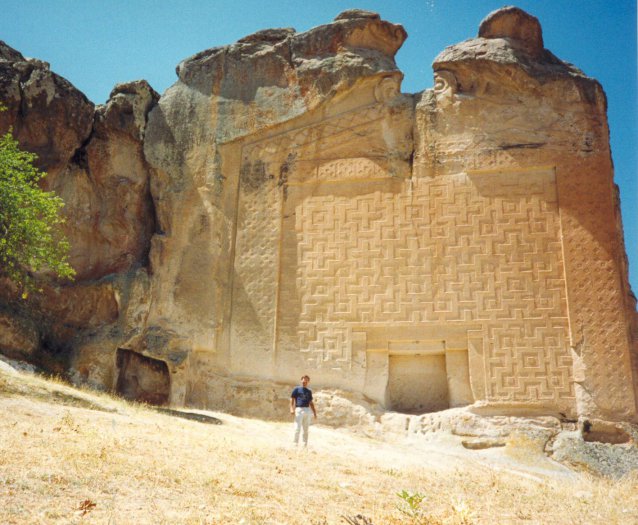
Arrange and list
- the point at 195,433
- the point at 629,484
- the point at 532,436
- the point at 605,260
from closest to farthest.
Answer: the point at 195,433
the point at 629,484
the point at 532,436
the point at 605,260

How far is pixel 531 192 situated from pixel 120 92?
9.25m

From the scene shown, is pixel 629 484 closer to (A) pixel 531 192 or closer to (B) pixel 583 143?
(A) pixel 531 192

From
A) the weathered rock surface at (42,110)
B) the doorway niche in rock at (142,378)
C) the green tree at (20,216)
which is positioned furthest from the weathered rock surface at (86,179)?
the green tree at (20,216)

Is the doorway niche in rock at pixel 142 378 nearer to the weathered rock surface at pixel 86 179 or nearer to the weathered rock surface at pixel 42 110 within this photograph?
the weathered rock surface at pixel 86 179

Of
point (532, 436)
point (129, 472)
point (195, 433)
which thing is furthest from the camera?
point (532, 436)

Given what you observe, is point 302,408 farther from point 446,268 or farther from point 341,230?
point 341,230

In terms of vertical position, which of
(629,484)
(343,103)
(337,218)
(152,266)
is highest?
(343,103)

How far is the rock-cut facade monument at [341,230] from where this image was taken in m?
12.7

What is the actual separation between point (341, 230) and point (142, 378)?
5.09 m

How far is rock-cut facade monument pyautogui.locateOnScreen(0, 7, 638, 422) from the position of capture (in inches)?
500

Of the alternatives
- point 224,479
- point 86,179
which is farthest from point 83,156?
point 224,479

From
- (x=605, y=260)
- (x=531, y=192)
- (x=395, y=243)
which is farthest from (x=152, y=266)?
(x=605, y=260)

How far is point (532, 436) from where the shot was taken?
38.8ft

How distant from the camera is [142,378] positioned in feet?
45.7
